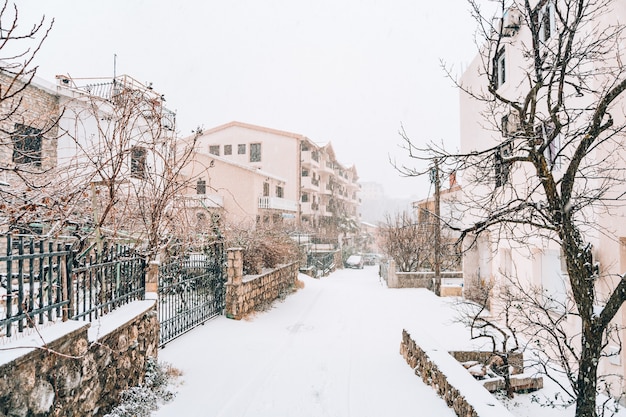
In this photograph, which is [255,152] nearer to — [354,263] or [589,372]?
[354,263]

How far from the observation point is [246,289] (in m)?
11.0

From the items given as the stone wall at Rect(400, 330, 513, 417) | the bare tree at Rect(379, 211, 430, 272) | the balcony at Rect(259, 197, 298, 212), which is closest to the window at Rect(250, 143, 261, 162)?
the balcony at Rect(259, 197, 298, 212)

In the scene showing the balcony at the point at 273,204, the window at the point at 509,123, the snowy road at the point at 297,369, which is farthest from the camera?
the balcony at the point at 273,204

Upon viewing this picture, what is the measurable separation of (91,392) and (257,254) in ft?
28.2

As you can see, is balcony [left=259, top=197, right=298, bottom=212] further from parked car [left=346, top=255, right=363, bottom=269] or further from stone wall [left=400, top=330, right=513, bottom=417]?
stone wall [left=400, top=330, right=513, bottom=417]

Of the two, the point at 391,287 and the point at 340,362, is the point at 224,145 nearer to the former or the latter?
the point at 391,287

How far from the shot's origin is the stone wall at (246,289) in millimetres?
10508

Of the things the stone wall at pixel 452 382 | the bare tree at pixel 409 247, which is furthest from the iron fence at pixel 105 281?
the bare tree at pixel 409 247

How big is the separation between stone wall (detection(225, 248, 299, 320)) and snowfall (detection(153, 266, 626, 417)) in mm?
381

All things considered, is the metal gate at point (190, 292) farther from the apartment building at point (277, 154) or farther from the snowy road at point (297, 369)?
the apartment building at point (277, 154)

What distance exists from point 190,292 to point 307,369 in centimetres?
356

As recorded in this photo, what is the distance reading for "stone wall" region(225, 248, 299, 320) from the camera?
34.5 feet

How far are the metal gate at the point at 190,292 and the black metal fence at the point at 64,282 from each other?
6.33 ft

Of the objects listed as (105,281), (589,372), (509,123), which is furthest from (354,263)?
(105,281)
